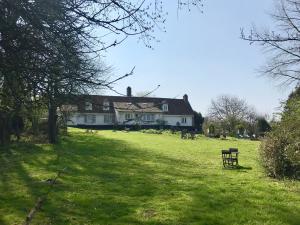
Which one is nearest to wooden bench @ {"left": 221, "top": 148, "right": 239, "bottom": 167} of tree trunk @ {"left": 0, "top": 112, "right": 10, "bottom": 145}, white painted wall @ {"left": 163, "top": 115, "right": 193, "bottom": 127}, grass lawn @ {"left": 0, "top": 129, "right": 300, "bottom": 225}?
grass lawn @ {"left": 0, "top": 129, "right": 300, "bottom": 225}

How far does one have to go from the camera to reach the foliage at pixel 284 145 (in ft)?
55.9

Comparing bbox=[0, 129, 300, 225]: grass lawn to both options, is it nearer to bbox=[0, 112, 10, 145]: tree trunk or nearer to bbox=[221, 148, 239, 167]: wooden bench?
bbox=[221, 148, 239, 167]: wooden bench

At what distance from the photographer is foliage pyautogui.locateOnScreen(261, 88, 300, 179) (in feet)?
55.9

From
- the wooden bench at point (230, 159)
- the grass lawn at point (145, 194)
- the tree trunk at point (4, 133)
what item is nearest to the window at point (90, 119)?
the tree trunk at point (4, 133)

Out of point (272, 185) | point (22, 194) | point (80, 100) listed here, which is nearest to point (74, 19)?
point (80, 100)

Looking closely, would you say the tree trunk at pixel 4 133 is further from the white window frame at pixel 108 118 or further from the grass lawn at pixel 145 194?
the white window frame at pixel 108 118

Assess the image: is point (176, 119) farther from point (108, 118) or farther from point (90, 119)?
point (90, 119)

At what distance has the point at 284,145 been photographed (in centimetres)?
1762

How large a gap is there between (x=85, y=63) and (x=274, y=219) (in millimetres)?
5643

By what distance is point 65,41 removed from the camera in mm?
7633

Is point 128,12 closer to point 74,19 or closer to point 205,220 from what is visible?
point 74,19

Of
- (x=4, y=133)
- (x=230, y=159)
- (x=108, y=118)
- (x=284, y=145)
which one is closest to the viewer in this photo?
(x=284, y=145)

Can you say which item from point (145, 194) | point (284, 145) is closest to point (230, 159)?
point (284, 145)

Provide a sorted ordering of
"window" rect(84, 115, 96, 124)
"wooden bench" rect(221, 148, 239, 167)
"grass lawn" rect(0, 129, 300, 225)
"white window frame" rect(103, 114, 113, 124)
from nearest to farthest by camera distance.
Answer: "grass lawn" rect(0, 129, 300, 225) < "wooden bench" rect(221, 148, 239, 167) < "window" rect(84, 115, 96, 124) < "white window frame" rect(103, 114, 113, 124)
